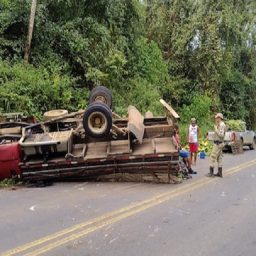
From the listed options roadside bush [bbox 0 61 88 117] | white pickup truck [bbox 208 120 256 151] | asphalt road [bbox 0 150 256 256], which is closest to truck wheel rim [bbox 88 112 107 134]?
asphalt road [bbox 0 150 256 256]

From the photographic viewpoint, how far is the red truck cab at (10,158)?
488 inches

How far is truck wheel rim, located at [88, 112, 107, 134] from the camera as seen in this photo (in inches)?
515

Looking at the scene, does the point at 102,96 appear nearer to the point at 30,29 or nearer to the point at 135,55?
the point at 30,29

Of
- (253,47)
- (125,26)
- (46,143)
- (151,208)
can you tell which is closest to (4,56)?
(125,26)

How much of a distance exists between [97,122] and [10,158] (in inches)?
93.0

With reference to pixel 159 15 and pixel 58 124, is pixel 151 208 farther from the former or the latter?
pixel 159 15

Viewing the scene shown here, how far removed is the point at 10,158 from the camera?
12.4 m

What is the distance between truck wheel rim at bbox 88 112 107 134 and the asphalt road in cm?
147

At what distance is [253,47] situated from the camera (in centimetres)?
4275

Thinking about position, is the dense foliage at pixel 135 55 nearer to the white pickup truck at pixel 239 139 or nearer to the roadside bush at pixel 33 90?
the roadside bush at pixel 33 90

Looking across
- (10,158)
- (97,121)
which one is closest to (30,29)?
(97,121)

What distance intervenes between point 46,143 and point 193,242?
610 centimetres

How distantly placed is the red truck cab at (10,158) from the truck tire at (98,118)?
1.82m

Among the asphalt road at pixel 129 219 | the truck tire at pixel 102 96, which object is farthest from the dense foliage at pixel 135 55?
the asphalt road at pixel 129 219
